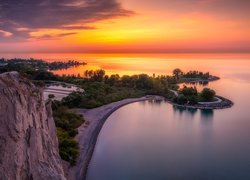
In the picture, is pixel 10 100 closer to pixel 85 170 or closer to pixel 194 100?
pixel 85 170

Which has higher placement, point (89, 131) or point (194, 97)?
point (194, 97)

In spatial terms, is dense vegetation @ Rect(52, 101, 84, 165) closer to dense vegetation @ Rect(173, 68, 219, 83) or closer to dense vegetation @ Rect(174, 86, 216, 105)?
dense vegetation @ Rect(174, 86, 216, 105)

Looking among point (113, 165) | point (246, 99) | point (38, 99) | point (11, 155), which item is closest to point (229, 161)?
point (113, 165)

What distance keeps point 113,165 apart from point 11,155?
9.18 m

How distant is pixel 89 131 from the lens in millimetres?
18844

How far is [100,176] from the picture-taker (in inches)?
524

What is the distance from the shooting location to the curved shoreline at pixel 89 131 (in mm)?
12880

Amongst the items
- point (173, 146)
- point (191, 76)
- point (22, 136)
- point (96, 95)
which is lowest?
point (173, 146)

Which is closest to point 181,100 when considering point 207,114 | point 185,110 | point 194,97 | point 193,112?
point 194,97

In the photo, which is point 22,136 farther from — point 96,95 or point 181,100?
point 181,100

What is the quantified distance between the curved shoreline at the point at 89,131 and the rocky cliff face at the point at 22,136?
4.27 m

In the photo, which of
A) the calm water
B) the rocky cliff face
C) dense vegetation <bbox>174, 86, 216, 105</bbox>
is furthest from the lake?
the rocky cliff face

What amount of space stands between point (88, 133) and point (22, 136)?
1147 cm

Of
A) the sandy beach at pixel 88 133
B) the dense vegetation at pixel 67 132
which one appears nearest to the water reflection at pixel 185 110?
the sandy beach at pixel 88 133
